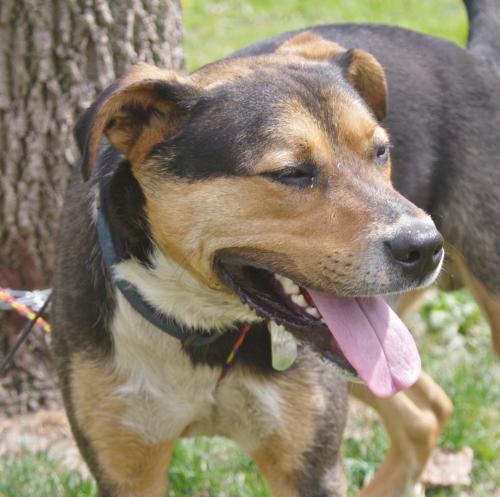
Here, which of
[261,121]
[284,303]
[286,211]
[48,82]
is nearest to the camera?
[286,211]

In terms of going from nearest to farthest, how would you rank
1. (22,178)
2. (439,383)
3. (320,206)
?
(320,206) < (22,178) < (439,383)

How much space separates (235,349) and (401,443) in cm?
136

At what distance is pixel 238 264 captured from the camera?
3.57m

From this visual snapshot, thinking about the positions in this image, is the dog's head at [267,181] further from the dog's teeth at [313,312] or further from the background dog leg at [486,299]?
the background dog leg at [486,299]

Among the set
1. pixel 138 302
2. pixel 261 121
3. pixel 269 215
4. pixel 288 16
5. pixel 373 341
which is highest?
pixel 261 121

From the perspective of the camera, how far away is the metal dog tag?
385cm

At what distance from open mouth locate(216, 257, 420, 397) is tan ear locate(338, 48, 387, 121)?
0.87 m

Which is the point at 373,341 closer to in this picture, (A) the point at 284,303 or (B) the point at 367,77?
(A) the point at 284,303

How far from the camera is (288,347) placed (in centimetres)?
388

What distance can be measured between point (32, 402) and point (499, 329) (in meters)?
2.27

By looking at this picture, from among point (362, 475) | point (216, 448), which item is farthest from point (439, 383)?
point (216, 448)

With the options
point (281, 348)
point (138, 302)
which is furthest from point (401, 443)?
point (138, 302)

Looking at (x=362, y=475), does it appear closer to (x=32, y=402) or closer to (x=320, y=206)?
(x=32, y=402)

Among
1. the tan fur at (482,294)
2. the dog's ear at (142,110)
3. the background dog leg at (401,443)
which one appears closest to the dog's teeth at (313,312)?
the dog's ear at (142,110)
